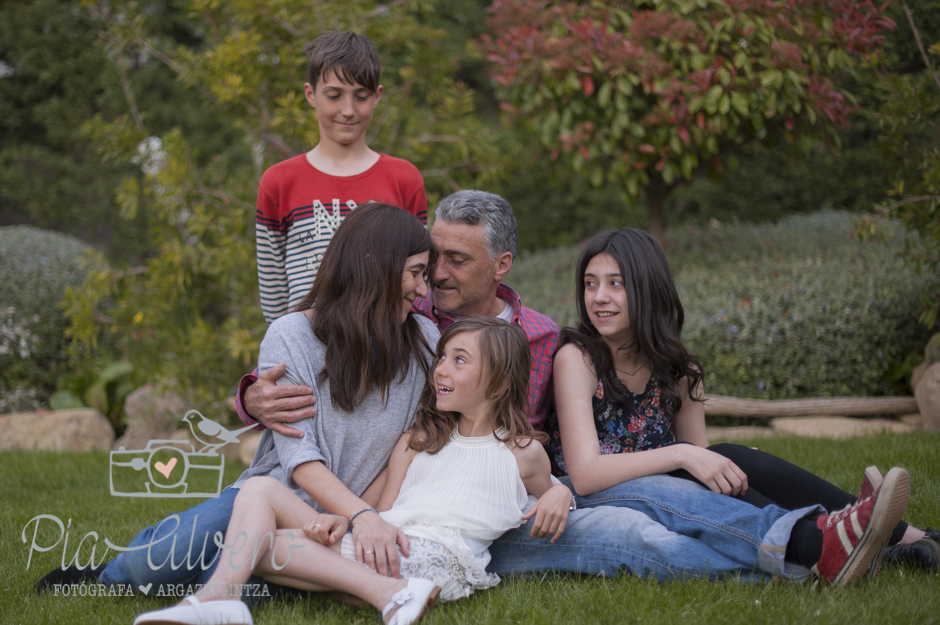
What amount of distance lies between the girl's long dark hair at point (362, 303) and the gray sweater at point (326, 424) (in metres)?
0.04

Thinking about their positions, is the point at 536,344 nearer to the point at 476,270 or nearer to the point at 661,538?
the point at 476,270

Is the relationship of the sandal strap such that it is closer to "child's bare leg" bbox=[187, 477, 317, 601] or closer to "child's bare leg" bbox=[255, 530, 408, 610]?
"child's bare leg" bbox=[255, 530, 408, 610]

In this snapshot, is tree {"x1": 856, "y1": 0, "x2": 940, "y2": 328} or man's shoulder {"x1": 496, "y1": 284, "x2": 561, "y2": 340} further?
tree {"x1": 856, "y1": 0, "x2": 940, "y2": 328}

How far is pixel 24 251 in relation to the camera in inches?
219

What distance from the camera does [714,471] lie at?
2307mm

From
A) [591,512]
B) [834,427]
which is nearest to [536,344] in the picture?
Result: [591,512]

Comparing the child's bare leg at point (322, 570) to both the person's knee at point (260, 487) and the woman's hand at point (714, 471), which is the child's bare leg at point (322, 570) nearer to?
the person's knee at point (260, 487)

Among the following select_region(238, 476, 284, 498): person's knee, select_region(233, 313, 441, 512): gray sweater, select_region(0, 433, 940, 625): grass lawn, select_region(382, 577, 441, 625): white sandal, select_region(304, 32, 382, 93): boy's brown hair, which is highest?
select_region(304, 32, 382, 93): boy's brown hair

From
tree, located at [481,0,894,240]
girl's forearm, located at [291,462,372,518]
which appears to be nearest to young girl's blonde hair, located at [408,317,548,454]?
girl's forearm, located at [291,462,372,518]

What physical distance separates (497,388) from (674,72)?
301cm

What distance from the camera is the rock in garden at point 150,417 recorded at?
502 cm

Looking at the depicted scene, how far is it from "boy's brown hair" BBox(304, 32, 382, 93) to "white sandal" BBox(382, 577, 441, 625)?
182 cm

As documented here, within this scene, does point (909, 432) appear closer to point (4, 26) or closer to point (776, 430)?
point (776, 430)

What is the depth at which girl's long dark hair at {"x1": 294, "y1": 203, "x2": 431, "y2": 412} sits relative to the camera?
2.22 meters
